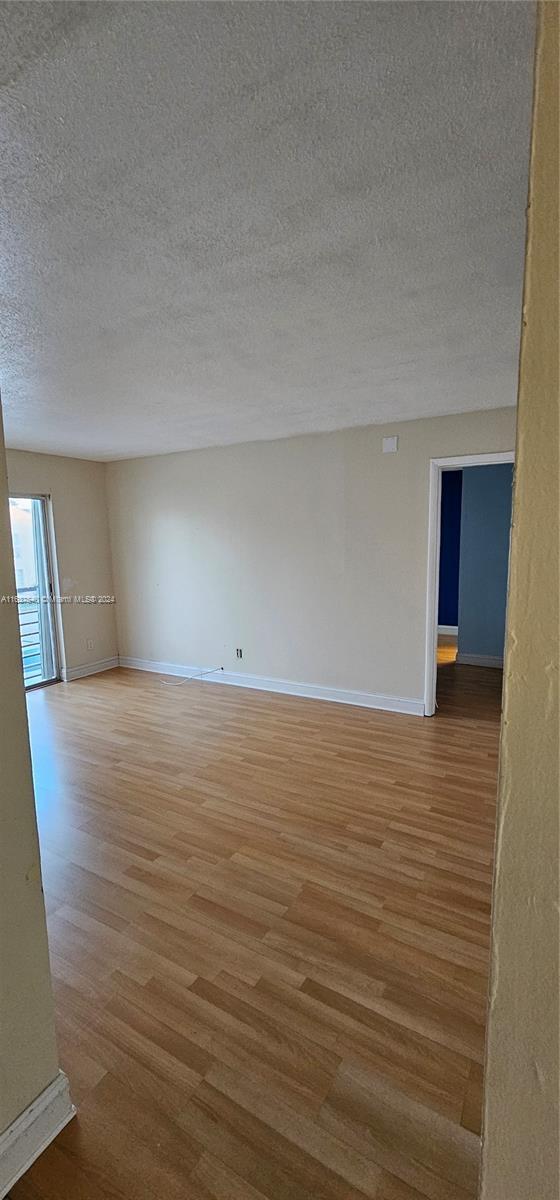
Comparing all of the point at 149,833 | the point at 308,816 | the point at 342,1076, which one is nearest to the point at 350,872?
the point at 308,816

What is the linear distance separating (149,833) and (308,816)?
839 mm

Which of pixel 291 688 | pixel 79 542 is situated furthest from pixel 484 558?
pixel 79 542

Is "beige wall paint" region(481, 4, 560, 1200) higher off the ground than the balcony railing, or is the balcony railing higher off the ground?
"beige wall paint" region(481, 4, 560, 1200)

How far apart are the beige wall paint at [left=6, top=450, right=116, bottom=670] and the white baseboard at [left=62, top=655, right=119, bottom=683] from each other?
1.8 inches

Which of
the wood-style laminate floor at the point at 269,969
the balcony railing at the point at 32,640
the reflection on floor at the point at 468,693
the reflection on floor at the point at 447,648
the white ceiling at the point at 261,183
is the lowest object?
the wood-style laminate floor at the point at 269,969

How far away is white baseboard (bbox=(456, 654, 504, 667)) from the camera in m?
5.42

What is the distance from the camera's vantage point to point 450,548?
22.9 ft

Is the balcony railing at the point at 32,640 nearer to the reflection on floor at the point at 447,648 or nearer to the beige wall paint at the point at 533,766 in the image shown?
the reflection on floor at the point at 447,648

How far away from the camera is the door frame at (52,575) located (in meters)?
5.13

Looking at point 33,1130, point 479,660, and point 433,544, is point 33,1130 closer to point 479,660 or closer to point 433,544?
point 433,544

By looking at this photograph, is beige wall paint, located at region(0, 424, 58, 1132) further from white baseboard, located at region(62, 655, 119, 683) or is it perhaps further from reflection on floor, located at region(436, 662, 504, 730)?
white baseboard, located at region(62, 655, 119, 683)

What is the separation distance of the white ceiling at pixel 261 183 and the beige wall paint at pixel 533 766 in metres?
0.61

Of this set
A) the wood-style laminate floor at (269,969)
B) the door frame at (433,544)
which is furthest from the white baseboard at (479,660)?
Result: the wood-style laminate floor at (269,969)

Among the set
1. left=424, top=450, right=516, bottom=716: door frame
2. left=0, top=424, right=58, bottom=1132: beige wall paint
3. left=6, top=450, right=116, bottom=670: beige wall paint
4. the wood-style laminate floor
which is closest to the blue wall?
left=424, top=450, right=516, bottom=716: door frame
